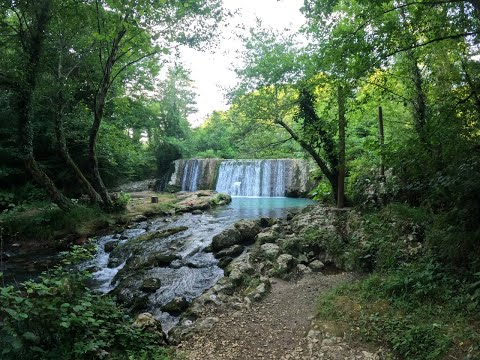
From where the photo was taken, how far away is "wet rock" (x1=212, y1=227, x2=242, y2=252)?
25.5 feet

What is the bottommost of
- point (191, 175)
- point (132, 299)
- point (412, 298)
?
point (132, 299)

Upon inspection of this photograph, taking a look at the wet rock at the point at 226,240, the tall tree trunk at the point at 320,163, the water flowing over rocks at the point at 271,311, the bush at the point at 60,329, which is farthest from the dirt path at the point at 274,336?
the tall tree trunk at the point at 320,163

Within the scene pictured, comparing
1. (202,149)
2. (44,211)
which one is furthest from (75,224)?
(202,149)

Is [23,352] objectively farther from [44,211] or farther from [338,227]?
[44,211]

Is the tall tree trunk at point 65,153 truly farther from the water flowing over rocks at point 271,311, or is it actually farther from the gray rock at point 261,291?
the gray rock at point 261,291

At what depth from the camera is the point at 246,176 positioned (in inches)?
791

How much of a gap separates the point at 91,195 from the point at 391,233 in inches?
381

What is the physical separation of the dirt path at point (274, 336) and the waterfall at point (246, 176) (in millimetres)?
13802

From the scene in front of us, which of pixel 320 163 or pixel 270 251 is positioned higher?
pixel 320 163

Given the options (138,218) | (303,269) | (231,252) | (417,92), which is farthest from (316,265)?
(138,218)

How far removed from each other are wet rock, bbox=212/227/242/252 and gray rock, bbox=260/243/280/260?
1186 millimetres

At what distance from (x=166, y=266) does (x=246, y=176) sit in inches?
532

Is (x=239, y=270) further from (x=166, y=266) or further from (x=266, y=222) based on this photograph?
(x=266, y=222)

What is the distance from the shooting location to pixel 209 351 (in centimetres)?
358
